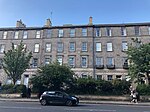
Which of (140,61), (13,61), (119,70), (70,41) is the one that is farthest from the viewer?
(70,41)

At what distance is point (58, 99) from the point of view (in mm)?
18359

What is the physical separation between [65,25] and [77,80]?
18938 mm

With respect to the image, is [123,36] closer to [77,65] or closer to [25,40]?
[77,65]

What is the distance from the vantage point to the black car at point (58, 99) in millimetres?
17973

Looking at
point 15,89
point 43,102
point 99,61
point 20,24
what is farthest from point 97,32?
point 43,102

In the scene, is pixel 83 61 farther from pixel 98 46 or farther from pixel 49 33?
pixel 49 33

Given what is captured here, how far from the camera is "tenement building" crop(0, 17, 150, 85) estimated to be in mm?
37094

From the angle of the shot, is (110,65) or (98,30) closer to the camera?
(110,65)

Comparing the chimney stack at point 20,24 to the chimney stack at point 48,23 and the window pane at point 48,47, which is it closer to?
the chimney stack at point 48,23

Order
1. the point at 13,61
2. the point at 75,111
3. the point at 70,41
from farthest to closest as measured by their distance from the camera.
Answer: the point at 70,41 → the point at 13,61 → the point at 75,111

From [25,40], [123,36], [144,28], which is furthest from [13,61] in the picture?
[144,28]

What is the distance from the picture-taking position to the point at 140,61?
83.3ft

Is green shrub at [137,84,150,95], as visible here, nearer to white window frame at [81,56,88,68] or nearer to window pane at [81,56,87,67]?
white window frame at [81,56,88,68]

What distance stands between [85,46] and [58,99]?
72.0 ft
